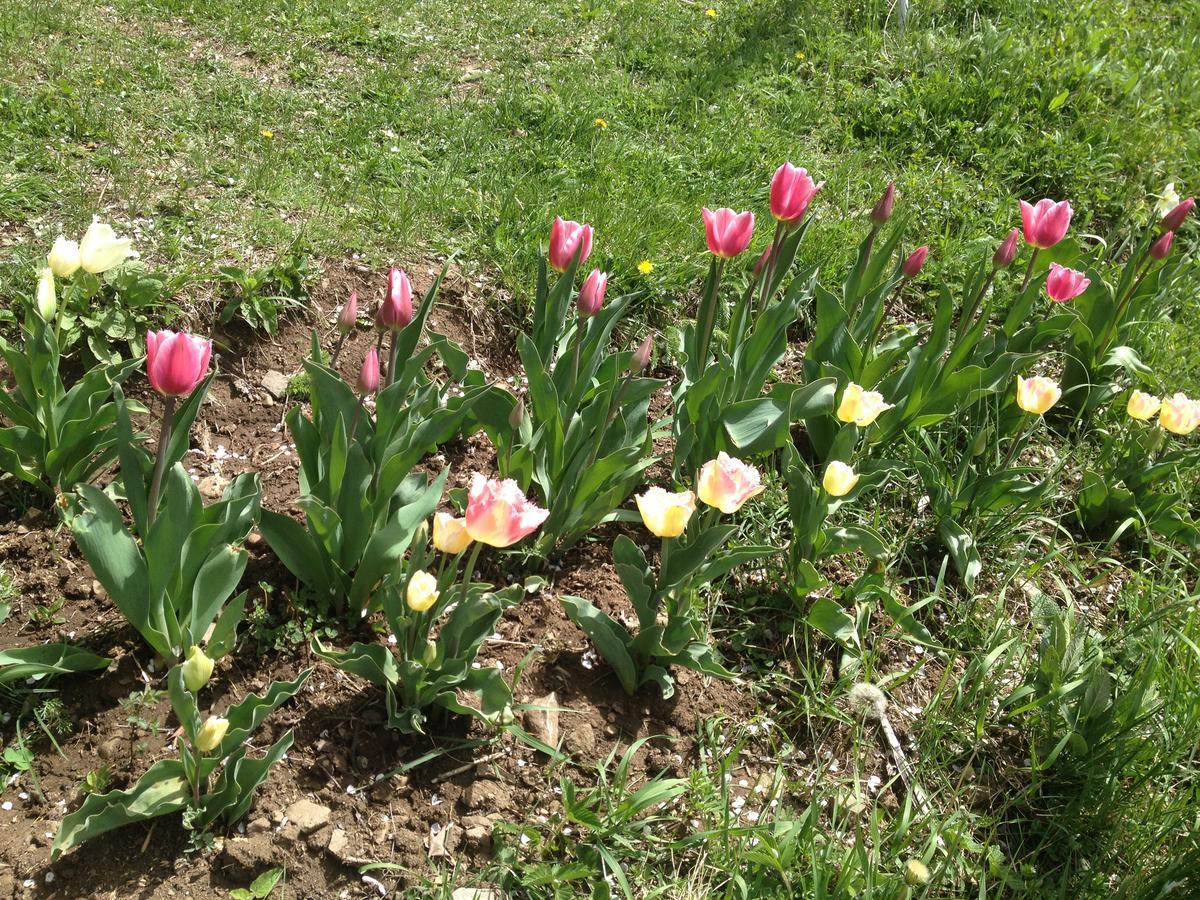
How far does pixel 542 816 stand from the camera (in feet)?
6.52

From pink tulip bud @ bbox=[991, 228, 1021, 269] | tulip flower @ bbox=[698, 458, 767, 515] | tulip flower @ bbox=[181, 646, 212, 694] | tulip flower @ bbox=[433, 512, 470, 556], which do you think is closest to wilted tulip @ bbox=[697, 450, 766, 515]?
tulip flower @ bbox=[698, 458, 767, 515]

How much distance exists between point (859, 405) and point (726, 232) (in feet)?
1.67

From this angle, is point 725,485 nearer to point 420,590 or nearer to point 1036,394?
point 420,590

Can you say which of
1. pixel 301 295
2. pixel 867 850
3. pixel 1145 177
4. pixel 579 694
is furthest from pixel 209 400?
pixel 1145 177

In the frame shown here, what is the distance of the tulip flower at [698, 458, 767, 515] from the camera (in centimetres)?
190

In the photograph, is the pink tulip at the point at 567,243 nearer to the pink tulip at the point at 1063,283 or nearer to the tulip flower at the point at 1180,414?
the pink tulip at the point at 1063,283

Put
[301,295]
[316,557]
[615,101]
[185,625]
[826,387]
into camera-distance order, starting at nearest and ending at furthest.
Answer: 1. [185,625]
2. [316,557]
3. [826,387]
4. [301,295]
5. [615,101]

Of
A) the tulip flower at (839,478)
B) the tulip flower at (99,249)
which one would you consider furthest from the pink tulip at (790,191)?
the tulip flower at (99,249)

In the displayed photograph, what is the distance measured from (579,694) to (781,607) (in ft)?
1.92

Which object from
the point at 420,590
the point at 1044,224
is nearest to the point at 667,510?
the point at 420,590

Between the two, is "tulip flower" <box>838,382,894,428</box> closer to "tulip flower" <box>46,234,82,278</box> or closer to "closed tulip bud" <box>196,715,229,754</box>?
"closed tulip bud" <box>196,715,229,754</box>

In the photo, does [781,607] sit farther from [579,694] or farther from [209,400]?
[209,400]

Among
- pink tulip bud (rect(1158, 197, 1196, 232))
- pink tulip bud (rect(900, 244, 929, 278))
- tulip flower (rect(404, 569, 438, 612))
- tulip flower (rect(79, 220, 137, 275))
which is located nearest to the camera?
tulip flower (rect(404, 569, 438, 612))

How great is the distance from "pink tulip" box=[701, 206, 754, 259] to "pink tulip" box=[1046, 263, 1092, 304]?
1.04 metres
